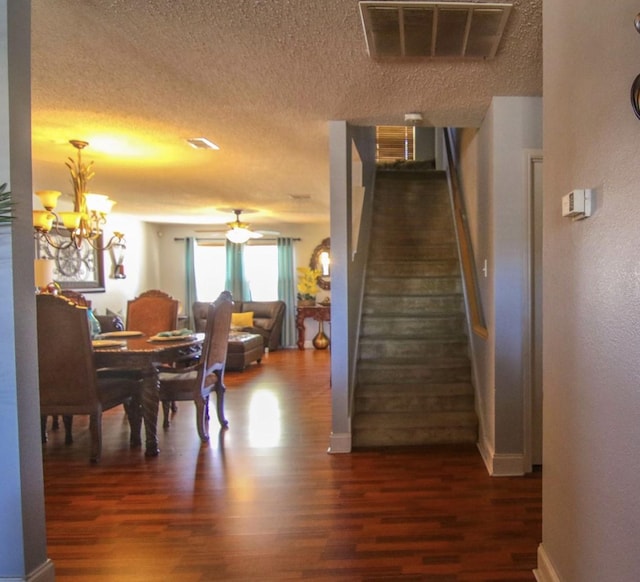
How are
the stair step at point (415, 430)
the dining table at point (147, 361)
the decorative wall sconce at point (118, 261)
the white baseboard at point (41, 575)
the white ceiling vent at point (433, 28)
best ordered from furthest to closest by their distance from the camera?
the decorative wall sconce at point (118, 261)
the stair step at point (415, 430)
the dining table at point (147, 361)
the white ceiling vent at point (433, 28)
the white baseboard at point (41, 575)

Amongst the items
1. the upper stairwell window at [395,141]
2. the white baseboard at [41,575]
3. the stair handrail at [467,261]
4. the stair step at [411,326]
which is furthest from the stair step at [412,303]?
the upper stairwell window at [395,141]

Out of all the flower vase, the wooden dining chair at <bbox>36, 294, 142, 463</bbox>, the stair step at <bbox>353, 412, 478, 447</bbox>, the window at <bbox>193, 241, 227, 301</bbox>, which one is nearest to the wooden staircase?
the stair step at <bbox>353, 412, 478, 447</bbox>

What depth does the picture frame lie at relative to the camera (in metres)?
5.46

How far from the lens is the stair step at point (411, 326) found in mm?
4031

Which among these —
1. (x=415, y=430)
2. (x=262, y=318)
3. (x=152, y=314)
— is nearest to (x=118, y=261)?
(x=262, y=318)

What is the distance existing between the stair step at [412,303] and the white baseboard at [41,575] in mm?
3114

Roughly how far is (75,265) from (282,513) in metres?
5.04

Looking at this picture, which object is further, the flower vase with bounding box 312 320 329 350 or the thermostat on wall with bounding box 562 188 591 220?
the flower vase with bounding box 312 320 329 350

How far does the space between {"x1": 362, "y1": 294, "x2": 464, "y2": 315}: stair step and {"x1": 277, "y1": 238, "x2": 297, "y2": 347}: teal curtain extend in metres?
4.08

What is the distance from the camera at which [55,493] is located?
2592 millimetres

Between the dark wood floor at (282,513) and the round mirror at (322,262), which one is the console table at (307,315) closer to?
the round mirror at (322,262)

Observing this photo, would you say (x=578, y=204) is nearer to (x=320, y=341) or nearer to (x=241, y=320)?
(x=241, y=320)

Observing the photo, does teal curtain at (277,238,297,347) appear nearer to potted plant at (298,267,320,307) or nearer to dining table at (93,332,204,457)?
potted plant at (298,267,320,307)

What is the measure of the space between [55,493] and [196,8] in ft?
8.96
